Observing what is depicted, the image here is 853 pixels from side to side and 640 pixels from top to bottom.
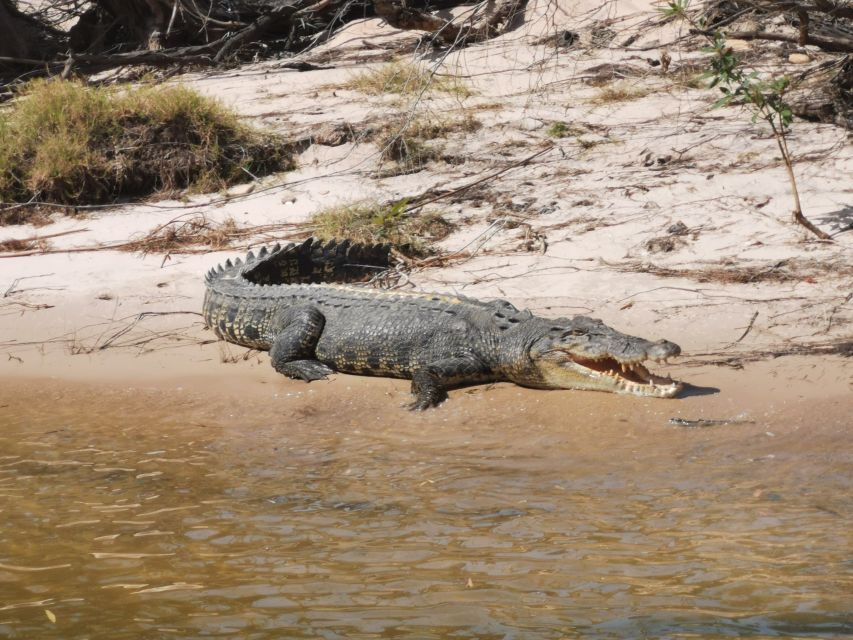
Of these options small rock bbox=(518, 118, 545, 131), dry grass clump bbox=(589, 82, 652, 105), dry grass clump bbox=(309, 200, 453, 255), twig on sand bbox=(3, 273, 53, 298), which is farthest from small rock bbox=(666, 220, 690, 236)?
twig on sand bbox=(3, 273, 53, 298)

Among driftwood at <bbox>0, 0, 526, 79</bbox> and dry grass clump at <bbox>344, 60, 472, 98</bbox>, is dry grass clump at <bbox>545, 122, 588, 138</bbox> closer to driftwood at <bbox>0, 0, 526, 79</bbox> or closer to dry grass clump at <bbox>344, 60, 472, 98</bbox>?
dry grass clump at <bbox>344, 60, 472, 98</bbox>

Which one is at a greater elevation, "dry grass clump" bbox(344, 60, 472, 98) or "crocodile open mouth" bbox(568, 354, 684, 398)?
"dry grass clump" bbox(344, 60, 472, 98)

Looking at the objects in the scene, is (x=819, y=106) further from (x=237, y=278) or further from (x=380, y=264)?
(x=237, y=278)

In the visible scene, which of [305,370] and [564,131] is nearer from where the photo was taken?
[305,370]

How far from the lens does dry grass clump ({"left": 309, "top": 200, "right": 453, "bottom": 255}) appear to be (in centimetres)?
810

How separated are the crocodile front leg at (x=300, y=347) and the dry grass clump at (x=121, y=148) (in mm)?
2980

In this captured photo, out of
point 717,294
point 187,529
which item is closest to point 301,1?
point 717,294

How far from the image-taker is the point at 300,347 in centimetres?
671

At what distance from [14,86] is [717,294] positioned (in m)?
8.37

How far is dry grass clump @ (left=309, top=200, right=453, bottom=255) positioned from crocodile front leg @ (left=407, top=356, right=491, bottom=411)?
1.85 meters

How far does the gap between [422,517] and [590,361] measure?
1965 mm

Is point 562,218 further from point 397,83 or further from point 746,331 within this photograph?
point 397,83

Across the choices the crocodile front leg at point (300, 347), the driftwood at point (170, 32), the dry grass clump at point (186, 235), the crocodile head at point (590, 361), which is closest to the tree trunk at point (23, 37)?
the driftwood at point (170, 32)

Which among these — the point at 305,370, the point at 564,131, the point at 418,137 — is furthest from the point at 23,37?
the point at 305,370
